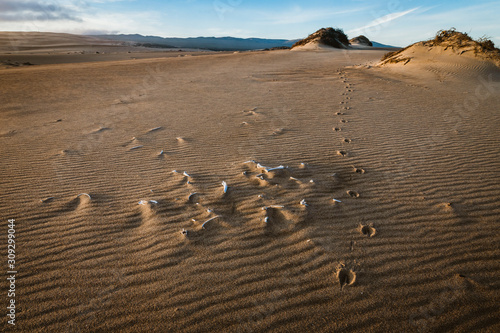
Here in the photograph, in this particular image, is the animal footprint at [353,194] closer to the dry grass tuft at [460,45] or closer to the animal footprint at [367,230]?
the animal footprint at [367,230]

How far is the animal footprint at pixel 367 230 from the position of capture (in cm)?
258

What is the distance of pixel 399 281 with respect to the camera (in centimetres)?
211

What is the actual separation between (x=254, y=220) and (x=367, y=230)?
1127 millimetres

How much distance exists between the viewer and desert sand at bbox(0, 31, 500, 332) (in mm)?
1908

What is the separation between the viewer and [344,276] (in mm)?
2152

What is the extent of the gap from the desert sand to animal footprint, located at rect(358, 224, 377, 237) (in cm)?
1

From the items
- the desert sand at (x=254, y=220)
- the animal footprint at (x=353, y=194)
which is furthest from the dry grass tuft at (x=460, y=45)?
the animal footprint at (x=353, y=194)

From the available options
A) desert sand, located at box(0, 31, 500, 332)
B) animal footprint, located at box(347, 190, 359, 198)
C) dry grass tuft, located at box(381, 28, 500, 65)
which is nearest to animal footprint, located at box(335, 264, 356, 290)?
desert sand, located at box(0, 31, 500, 332)

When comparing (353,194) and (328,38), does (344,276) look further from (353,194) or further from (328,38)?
(328,38)

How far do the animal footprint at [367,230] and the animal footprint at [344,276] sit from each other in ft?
1.73

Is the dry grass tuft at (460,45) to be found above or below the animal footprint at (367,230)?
above

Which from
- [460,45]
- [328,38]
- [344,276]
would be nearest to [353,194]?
[344,276]

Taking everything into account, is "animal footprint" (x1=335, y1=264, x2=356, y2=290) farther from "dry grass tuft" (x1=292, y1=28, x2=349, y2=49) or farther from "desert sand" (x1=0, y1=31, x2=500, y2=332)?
"dry grass tuft" (x1=292, y1=28, x2=349, y2=49)

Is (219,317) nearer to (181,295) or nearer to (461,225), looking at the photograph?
(181,295)
